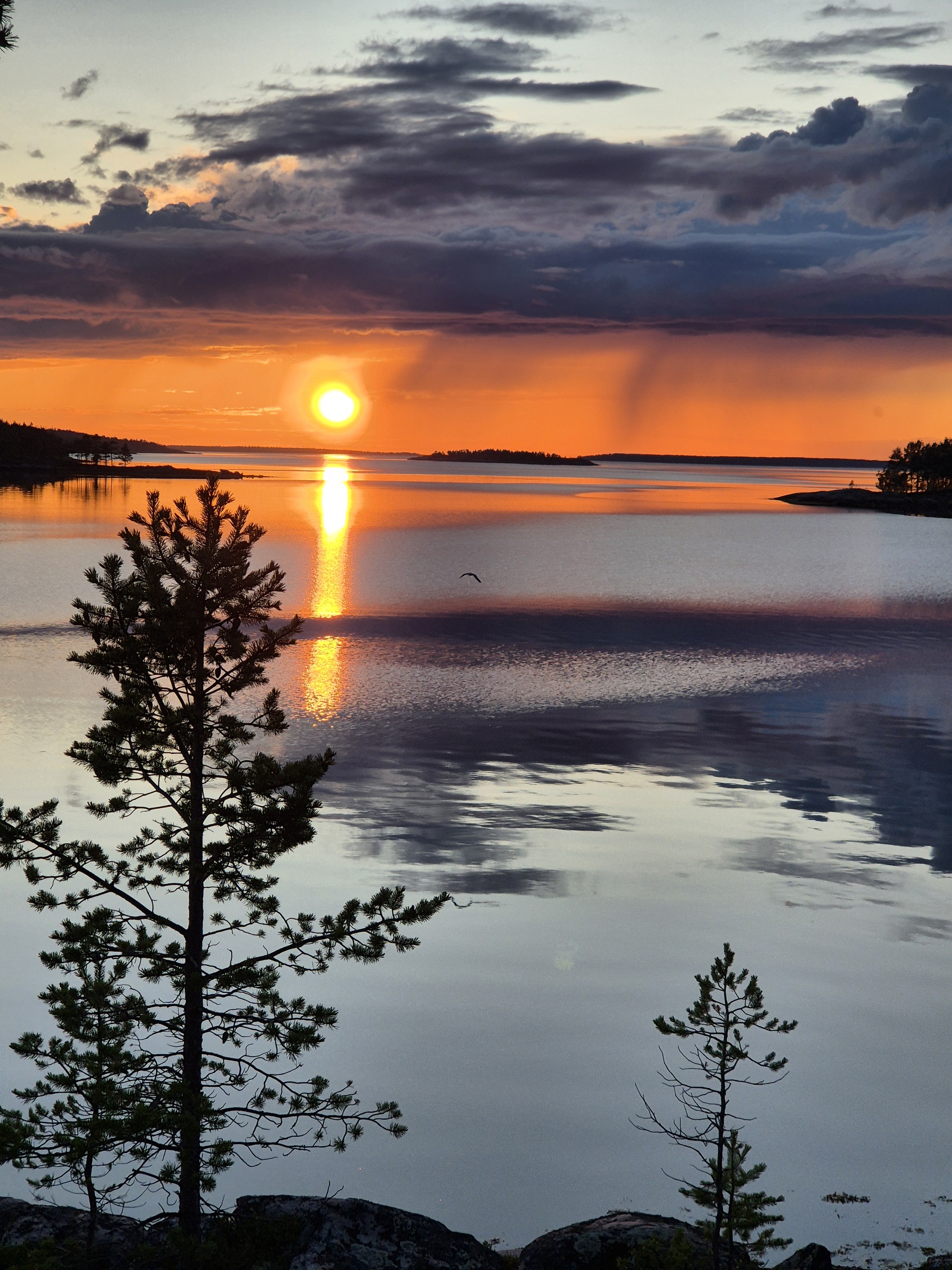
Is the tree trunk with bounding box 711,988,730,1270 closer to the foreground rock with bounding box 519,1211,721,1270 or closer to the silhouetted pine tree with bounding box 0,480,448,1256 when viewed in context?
the foreground rock with bounding box 519,1211,721,1270

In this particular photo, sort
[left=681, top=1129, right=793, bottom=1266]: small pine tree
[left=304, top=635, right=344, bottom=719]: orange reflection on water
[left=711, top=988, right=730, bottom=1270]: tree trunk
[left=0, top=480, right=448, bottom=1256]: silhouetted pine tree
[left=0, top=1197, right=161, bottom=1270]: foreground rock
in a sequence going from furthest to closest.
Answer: [left=304, top=635, right=344, bottom=719]: orange reflection on water → [left=0, top=480, right=448, bottom=1256]: silhouetted pine tree → [left=0, top=1197, right=161, bottom=1270]: foreground rock → [left=681, top=1129, right=793, bottom=1266]: small pine tree → [left=711, top=988, right=730, bottom=1270]: tree trunk

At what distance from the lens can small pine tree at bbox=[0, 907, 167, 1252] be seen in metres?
13.7

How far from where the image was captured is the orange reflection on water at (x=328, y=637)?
44.3 m

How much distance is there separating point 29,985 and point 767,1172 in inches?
551

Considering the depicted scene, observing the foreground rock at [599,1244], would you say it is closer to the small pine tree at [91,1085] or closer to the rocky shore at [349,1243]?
the rocky shore at [349,1243]

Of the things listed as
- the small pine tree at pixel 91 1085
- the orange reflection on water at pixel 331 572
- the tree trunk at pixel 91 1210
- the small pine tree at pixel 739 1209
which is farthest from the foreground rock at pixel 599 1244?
the orange reflection on water at pixel 331 572

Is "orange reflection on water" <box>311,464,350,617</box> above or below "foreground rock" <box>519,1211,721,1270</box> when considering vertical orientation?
above

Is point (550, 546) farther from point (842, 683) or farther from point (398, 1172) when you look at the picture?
point (398, 1172)

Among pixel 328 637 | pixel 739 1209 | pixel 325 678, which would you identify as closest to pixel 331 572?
pixel 328 637

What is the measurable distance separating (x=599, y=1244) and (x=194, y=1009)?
6036mm

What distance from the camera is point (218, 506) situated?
16.4m

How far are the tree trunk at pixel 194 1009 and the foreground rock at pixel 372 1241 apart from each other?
27.5 inches

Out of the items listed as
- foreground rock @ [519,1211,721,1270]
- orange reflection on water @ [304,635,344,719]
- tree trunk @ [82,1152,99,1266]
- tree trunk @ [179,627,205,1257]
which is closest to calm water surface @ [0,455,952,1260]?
orange reflection on water @ [304,635,344,719]

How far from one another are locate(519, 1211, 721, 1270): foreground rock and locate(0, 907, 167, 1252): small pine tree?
4866 mm
